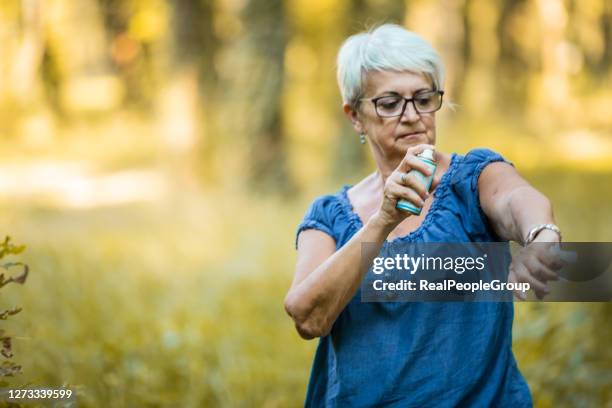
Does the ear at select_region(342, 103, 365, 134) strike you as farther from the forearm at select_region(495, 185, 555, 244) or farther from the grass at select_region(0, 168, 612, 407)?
the grass at select_region(0, 168, 612, 407)

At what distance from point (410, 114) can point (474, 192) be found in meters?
0.32

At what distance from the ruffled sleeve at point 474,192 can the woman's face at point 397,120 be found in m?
0.17

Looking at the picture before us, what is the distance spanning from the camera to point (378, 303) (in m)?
2.58

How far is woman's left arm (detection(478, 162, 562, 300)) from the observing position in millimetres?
2107

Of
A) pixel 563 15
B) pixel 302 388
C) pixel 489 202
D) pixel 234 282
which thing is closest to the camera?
pixel 489 202

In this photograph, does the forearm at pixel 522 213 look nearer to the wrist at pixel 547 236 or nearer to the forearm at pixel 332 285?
the wrist at pixel 547 236

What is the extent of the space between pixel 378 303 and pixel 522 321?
12.4 ft

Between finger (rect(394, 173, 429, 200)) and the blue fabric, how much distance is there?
0.29 meters

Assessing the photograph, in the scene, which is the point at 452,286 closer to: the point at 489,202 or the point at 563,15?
the point at 489,202

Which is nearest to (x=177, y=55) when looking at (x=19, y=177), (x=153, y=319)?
(x=19, y=177)

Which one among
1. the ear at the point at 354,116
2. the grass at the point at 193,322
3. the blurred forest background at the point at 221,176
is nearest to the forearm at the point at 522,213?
the ear at the point at 354,116

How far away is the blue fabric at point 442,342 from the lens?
2.52 m

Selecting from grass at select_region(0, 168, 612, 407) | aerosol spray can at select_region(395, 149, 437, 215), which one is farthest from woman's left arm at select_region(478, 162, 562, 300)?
grass at select_region(0, 168, 612, 407)

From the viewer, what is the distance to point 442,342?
8.30 feet
